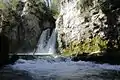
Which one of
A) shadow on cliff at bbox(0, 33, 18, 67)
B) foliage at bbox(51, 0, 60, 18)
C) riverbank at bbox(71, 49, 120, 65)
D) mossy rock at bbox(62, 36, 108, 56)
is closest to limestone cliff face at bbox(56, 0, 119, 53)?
mossy rock at bbox(62, 36, 108, 56)

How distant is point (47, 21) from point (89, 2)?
13195 millimetres

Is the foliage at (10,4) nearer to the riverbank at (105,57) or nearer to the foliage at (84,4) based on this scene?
the foliage at (84,4)

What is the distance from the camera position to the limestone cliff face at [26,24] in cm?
3462

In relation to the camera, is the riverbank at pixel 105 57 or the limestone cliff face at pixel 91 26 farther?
the limestone cliff face at pixel 91 26

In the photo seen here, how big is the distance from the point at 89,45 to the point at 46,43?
10.8 metres

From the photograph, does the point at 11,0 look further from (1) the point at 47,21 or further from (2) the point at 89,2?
(2) the point at 89,2

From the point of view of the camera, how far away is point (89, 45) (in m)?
22.7

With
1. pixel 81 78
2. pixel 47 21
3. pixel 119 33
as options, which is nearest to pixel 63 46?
pixel 119 33

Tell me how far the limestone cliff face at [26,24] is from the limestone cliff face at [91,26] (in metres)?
9.70

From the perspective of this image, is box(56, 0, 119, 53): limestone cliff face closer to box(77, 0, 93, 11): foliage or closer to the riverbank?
box(77, 0, 93, 11): foliage

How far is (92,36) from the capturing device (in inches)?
899

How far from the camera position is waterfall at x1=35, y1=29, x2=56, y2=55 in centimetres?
3158

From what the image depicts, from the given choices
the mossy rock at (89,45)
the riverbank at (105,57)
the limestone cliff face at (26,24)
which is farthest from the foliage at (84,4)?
the limestone cliff face at (26,24)

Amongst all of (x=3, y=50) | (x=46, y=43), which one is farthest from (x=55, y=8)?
(x=3, y=50)
